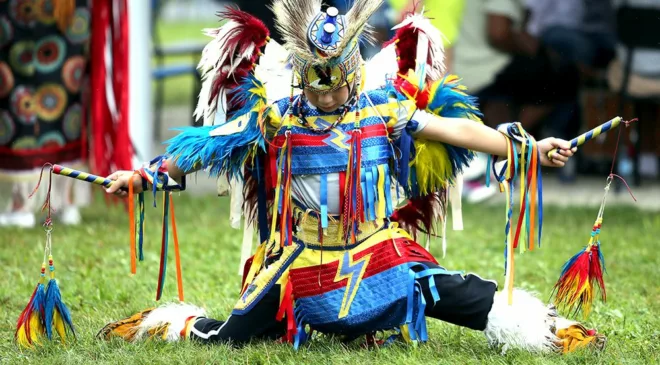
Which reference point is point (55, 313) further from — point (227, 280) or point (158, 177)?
point (227, 280)

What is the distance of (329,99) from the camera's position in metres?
3.47

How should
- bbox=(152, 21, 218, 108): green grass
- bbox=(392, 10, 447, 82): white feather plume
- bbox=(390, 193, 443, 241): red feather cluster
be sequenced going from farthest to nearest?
bbox=(152, 21, 218, 108): green grass → bbox=(390, 193, 443, 241): red feather cluster → bbox=(392, 10, 447, 82): white feather plume

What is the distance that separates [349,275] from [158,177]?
0.71m

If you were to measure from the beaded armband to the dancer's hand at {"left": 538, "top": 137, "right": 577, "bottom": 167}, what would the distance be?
3.91 ft

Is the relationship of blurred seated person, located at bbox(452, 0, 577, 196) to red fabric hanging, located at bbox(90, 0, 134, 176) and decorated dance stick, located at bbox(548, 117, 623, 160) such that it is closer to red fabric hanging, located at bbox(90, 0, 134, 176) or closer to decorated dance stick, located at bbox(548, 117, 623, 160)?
red fabric hanging, located at bbox(90, 0, 134, 176)

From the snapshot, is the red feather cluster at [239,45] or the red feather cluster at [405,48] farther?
the red feather cluster at [405,48]

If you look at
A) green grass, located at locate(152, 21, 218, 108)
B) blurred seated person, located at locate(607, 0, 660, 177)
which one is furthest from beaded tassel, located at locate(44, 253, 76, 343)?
green grass, located at locate(152, 21, 218, 108)

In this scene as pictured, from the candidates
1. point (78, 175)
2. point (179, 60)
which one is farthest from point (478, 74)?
point (179, 60)

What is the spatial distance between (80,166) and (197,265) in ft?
4.53

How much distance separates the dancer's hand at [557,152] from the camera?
3436 mm

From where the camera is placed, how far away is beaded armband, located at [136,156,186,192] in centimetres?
358

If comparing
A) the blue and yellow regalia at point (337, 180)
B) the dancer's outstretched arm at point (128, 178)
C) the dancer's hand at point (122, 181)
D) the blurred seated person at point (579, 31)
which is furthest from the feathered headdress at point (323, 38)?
the blurred seated person at point (579, 31)

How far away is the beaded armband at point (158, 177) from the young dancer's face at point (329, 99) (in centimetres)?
52

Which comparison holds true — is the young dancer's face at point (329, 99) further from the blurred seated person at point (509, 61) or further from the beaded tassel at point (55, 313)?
the blurred seated person at point (509, 61)
